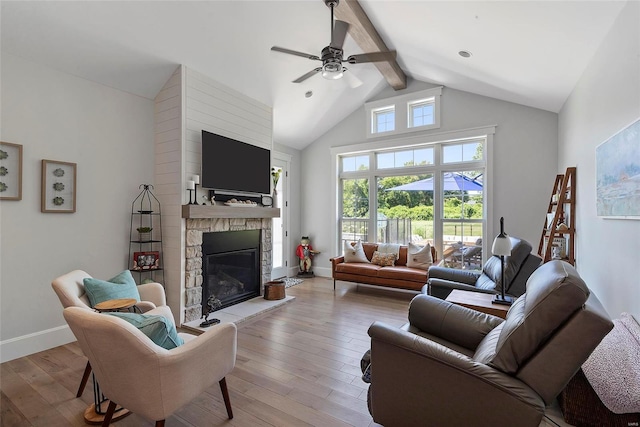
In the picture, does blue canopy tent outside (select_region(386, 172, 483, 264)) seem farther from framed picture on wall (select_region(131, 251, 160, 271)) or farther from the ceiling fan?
framed picture on wall (select_region(131, 251, 160, 271))

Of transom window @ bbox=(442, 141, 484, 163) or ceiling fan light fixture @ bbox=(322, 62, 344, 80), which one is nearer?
ceiling fan light fixture @ bbox=(322, 62, 344, 80)

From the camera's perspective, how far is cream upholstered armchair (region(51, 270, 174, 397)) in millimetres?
2059

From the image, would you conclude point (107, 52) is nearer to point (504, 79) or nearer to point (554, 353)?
point (554, 353)

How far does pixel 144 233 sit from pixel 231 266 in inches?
46.4

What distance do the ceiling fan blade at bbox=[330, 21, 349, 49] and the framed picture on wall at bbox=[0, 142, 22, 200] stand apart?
3.11m

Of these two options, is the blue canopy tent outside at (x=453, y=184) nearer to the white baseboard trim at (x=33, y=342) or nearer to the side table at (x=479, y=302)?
the side table at (x=479, y=302)

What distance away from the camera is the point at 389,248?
525 centimetres

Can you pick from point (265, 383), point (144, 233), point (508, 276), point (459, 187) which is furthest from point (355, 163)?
point (265, 383)

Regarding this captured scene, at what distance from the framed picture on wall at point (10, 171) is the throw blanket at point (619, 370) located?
4.58 metres

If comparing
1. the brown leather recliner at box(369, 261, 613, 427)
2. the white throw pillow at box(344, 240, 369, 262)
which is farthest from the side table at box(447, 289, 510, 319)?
the white throw pillow at box(344, 240, 369, 262)

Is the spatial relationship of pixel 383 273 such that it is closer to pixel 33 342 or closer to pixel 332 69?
pixel 332 69

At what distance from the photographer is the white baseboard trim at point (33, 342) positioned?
266 centimetres

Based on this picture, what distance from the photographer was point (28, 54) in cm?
277

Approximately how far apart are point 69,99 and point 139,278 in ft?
6.89
